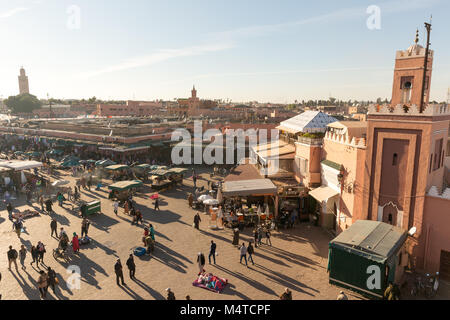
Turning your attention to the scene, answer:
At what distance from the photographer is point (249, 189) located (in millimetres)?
17219

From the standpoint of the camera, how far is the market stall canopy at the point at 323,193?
51.3ft

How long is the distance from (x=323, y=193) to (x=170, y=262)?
8857 millimetres

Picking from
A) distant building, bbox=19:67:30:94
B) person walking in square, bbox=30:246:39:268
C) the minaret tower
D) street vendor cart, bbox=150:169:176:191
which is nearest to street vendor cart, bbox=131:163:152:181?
street vendor cart, bbox=150:169:176:191

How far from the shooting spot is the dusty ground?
35.5 ft

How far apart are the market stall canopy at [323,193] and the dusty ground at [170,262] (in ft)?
6.56

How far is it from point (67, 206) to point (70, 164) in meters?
11.0

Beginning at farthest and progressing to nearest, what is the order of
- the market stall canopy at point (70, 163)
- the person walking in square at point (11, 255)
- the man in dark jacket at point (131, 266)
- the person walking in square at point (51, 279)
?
the market stall canopy at point (70, 163), the person walking in square at point (11, 255), the man in dark jacket at point (131, 266), the person walking in square at point (51, 279)

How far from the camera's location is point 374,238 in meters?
11.0

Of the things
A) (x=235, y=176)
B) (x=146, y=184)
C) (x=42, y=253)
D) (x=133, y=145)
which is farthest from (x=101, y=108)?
(x=42, y=253)

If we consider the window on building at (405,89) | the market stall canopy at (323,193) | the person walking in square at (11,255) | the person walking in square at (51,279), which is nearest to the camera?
the person walking in square at (51,279)

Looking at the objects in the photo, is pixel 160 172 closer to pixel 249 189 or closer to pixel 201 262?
pixel 249 189

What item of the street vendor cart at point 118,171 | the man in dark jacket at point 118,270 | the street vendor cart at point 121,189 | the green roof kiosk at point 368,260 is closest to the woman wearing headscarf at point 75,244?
the man in dark jacket at point 118,270

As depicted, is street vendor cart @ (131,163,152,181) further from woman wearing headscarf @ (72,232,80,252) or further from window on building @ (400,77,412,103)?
window on building @ (400,77,412,103)

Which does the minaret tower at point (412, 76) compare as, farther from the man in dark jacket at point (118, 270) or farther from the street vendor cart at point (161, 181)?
the street vendor cart at point (161, 181)
